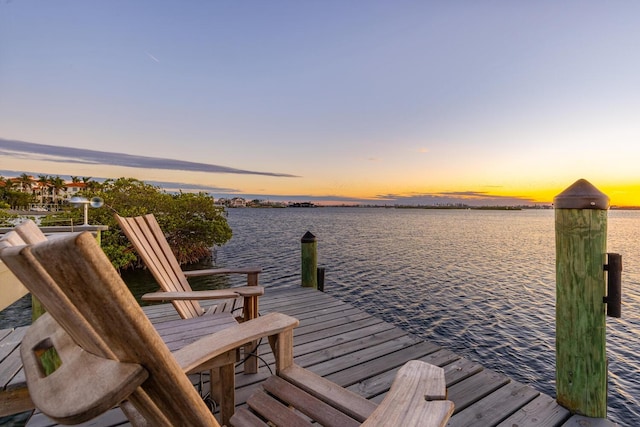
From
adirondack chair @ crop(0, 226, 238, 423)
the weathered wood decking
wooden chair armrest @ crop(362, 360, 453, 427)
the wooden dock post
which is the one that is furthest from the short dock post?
wooden chair armrest @ crop(362, 360, 453, 427)

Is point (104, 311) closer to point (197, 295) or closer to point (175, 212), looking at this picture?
point (197, 295)

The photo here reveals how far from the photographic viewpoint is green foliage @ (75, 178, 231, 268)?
12266 mm

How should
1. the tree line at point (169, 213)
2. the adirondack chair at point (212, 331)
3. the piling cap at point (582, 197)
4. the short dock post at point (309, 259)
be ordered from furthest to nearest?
1. the tree line at point (169, 213)
2. the short dock post at point (309, 259)
3. the piling cap at point (582, 197)
4. the adirondack chair at point (212, 331)

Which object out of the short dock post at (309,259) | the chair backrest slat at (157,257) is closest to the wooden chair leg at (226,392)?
the chair backrest slat at (157,257)

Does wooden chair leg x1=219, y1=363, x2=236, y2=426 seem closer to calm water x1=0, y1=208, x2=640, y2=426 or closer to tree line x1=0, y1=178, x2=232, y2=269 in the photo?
calm water x1=0, y1=208, x2=640, y2=426

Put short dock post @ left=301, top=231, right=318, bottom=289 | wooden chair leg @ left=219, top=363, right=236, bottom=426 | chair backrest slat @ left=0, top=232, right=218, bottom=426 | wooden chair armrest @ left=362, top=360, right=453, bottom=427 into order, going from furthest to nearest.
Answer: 1. short dock post @ left=301, top=231, right=318, bottom=289
2. wooden chair leg @ left=219, top=363, right=236, bottom=426
3. wooden chair armrest @ left=362, top=360, right=453, bottom=427
4. chair backrest slat @ left=0, top=232, right=218, bottom=426

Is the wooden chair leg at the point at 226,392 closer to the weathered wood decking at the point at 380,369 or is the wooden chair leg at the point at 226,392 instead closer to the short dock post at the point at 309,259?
the weathered wood decking at the point at 380,369

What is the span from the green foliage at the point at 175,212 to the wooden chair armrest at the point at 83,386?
42.6 feet

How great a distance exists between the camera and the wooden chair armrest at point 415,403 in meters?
0.95

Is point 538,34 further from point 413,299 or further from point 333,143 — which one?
point 333,143

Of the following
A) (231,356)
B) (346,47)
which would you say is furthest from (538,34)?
(231,356)

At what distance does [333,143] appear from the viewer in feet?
56.2

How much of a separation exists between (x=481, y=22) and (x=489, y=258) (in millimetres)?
12828

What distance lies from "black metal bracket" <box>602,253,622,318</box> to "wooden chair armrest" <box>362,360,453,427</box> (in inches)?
70.5
